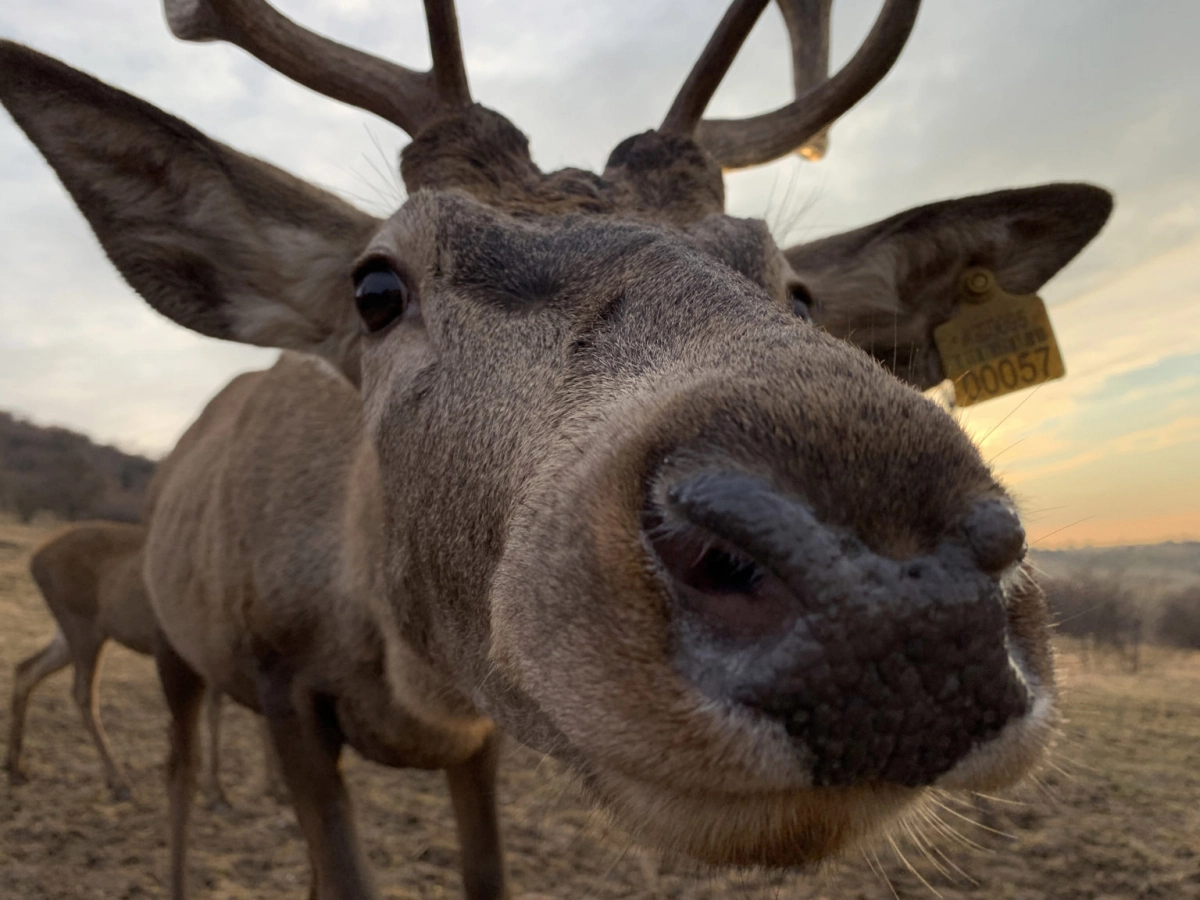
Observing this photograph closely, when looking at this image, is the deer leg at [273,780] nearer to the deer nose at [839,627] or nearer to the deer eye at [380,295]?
the deer eye at [380,295]

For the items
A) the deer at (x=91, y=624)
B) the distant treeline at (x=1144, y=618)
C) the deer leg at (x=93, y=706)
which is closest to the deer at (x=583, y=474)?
the deer leg at (x=93, y=706)

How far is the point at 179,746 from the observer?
18.0 ft

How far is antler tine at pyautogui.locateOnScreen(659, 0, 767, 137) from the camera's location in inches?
143

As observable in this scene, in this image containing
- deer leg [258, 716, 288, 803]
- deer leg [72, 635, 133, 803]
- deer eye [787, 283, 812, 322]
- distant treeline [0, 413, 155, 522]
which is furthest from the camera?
distant treeline [0, 413, 155, 522]

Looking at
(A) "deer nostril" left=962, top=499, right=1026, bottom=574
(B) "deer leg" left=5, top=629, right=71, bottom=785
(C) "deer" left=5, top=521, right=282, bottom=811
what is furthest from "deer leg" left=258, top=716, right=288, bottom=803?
(A) "deer nostril" left=962, top=499, right=1026, bottom=574

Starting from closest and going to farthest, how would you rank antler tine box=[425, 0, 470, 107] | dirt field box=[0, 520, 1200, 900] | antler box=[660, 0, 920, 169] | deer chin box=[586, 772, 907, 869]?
deer chin box=[586, 772, 907, 869]
antler tine box=[425, 0, 470, 107]
antler box=[660, 0, 920, 169]
dirt field box=[0, 520, 1200, 900]

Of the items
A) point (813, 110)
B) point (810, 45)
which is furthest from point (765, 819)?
point (810, 45)

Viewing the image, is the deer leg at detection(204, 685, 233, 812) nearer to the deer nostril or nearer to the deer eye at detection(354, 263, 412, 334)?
the deer eye at detection(354, 263, 412, 334)

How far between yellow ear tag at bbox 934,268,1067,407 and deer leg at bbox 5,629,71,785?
784 centimetres

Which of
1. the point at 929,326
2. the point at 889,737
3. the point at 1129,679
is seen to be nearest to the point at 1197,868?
the point at 1129,679

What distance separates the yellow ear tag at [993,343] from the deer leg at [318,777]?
10.3ft

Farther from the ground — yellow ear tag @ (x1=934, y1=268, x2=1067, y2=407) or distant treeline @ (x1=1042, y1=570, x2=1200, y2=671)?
yellow ear tag @ (x1=934, y1=268, x2=1067, y2=407)

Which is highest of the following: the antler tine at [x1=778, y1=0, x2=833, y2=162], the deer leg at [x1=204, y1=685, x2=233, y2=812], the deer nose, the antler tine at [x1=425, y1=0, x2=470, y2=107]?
the antler tine at [x1=778, y1=0, x2=833, y2=162]

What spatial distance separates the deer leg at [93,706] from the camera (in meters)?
6.73
